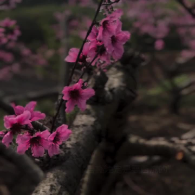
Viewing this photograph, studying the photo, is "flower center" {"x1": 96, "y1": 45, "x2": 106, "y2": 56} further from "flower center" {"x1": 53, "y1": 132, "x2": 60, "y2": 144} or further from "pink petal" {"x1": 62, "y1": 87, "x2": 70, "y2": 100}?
"flower center" {"x1": 53, "y1": 132, "x2": 60, "y2": 144}

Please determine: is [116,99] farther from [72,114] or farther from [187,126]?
[187,126]

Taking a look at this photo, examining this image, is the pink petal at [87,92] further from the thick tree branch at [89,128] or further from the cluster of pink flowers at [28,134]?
the thick tree branch at [89,128]

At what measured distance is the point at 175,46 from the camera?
12.4 m

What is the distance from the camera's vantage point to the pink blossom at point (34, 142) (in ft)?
3.75

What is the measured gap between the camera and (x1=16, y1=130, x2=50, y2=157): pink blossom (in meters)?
1.14

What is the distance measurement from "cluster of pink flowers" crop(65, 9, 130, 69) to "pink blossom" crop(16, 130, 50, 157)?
35 centimetres

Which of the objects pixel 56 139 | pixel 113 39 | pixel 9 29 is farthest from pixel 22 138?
pixel 9 29

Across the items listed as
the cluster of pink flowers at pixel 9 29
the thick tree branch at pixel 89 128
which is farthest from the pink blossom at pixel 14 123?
the cluster of pink flowers at pixel 9 29

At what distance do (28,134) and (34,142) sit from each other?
4cm

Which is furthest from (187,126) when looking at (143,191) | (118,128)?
(118,128)

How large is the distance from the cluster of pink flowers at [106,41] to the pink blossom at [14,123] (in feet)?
1.09

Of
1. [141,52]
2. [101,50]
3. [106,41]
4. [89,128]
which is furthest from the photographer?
[141,52]

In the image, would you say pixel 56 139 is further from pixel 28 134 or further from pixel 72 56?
pixel 72 56

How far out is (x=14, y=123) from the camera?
1.13 meters
